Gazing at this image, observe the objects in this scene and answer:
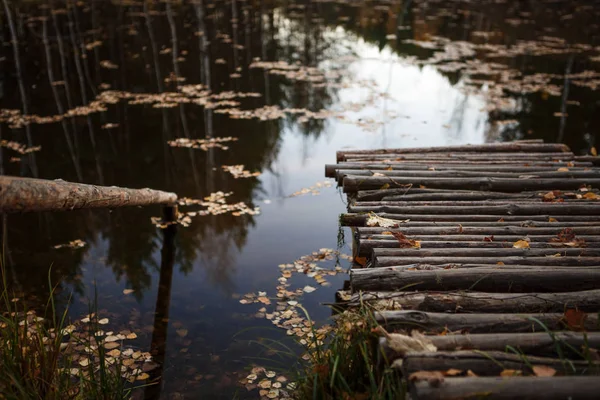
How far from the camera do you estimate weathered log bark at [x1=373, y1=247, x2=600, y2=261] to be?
4141 millimetres

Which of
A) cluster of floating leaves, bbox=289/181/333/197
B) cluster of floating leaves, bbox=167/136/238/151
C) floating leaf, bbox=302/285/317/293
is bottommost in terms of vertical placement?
floating leaf, bbox=302/285/317/293

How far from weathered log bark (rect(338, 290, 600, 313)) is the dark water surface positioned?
1.54 metres

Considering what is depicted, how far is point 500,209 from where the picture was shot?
208 inches

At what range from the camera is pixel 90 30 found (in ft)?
64.6

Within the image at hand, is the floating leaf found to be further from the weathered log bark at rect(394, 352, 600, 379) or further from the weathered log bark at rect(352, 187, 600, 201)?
the weathered log bark at rect(394, 352, 600, 379)

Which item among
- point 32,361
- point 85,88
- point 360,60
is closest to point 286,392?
point 32,361

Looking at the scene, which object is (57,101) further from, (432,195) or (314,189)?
(432,195)

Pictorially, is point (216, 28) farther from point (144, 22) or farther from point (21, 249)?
point (21, 249)

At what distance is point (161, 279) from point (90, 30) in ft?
53.6

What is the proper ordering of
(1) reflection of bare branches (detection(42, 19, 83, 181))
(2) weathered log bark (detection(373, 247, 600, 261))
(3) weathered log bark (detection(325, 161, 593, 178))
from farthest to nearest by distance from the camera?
(1) reflection of bare branches (detection(42, 19, 83, 181)) → (3) weathered log bark (detection(325, 161, 593, 178)) → (2) weathered log bark (detection(373, 247, 600, 261))

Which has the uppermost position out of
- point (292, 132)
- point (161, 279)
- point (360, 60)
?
point (360, 60)

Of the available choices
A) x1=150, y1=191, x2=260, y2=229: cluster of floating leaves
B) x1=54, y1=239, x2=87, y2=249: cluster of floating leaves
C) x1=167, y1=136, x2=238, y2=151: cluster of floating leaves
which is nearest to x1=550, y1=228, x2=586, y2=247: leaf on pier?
x1=150, y1=191, x2=260, y2=229: cluster of floating leaves

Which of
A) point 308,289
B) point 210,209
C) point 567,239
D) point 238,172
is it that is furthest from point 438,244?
point 238,172

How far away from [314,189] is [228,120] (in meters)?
3.82
